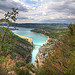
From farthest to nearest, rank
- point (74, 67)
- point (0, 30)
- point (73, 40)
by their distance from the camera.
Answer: point (73, 40) → point (0, 30) → point (74, 67)

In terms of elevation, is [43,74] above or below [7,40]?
below

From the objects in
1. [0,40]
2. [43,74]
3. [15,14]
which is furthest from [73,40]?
[0,40]

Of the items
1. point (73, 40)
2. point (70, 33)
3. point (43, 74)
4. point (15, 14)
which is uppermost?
point (15, 14)

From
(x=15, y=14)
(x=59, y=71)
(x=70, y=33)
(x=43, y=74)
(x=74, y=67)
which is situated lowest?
(x=43, y=74)

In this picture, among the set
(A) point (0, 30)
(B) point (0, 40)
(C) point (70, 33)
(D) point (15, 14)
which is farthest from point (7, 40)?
(C) point (70, 33)

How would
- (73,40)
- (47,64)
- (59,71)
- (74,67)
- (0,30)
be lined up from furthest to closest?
(73,40)
(47,64)
(59,71)
(0,30)
(74,67)

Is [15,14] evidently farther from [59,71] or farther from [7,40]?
[59,71]

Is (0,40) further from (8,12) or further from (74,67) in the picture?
(74,67)

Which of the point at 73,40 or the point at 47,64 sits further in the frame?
the point at 73,40

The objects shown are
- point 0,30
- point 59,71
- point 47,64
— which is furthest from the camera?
point 47,64
